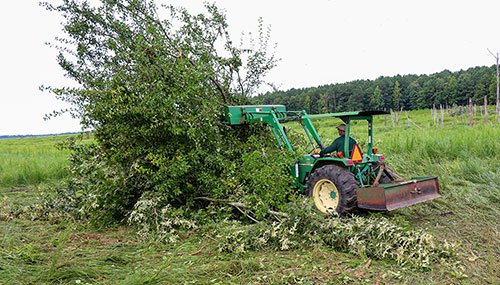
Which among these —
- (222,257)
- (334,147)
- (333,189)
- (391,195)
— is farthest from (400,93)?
(222,257)

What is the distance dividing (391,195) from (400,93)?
5720 centimetres

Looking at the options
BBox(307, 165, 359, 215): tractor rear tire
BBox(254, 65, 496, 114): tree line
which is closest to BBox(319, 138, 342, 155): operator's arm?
BBox(307, 165, 359, 215): tractor rear tire

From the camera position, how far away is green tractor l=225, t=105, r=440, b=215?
203 inches

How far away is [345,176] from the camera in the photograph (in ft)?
17.7

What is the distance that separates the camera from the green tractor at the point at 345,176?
5.15 m

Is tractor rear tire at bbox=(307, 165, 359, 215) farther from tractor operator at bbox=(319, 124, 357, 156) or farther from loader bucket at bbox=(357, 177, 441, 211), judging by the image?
tractor operator at bbox=(319, 124, 357, 156)

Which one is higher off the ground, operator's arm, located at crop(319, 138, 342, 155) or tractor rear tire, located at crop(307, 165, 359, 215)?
operator's arm, located at crop(319, 138, 342, 155)

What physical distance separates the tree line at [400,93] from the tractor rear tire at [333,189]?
135 ft

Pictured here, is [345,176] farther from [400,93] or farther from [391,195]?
[400,93]

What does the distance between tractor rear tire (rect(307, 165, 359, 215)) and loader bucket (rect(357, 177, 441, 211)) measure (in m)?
0.17

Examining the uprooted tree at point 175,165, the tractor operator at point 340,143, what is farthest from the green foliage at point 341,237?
the tractor operator at point 340,143

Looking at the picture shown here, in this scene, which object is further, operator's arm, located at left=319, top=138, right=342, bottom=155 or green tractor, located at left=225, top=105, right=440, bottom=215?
operator's arm, located at left=319, top=138, right=342, bottom=155

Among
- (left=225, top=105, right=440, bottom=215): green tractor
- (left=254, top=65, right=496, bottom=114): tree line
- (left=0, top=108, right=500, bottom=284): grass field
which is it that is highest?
(left=254, top=65, right=496, bottom=114): tree line

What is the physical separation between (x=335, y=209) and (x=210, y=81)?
297 centimetres
